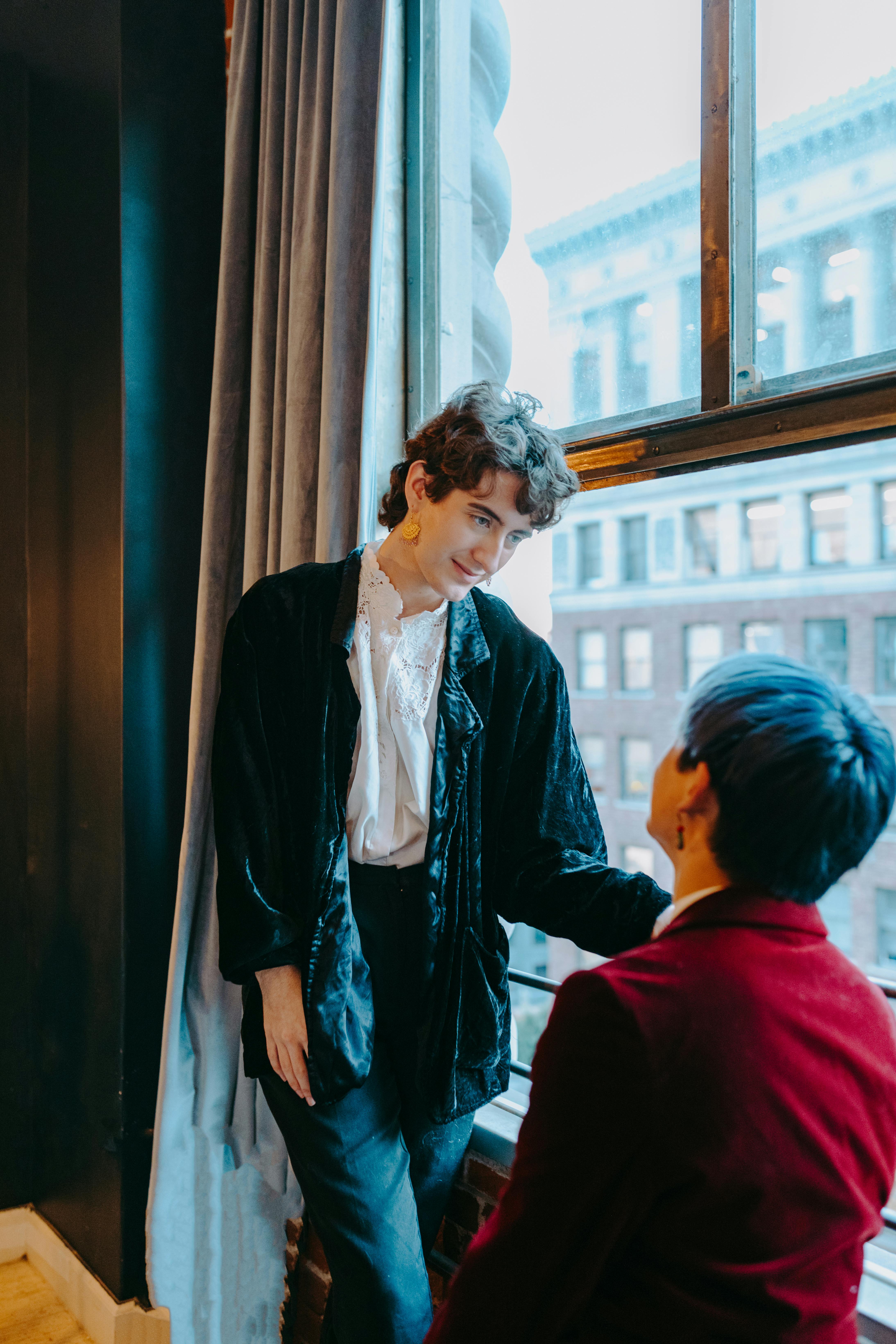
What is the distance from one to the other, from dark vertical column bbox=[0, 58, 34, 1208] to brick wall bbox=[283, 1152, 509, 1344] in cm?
79

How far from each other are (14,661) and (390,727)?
4.49 ft

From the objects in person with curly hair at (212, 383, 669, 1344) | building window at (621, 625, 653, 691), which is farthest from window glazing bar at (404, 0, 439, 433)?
building window at (621, 625, 653, 691)

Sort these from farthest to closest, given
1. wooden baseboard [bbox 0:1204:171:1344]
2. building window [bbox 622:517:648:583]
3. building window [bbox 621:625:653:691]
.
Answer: building window [bbox 621:625:653:691], building window [bbox 622:517:648:583], wooden baseboard [bbox 0:1204:171:1344]

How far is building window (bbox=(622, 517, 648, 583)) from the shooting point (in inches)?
96.3

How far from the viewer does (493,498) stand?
1.17 m

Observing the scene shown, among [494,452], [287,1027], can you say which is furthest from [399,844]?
[494,452]

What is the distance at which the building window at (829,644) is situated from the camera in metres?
1.54

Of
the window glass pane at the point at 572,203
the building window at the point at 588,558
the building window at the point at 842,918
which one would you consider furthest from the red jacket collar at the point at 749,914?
the building window at the point at 588,558

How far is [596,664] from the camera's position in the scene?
8711 mm

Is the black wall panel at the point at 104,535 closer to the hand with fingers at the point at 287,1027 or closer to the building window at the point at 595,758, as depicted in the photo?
the hand with fingers at the point at 287,1027

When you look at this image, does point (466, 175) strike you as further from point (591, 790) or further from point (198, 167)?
point (591, 790)

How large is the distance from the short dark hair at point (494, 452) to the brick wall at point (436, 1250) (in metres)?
1.05

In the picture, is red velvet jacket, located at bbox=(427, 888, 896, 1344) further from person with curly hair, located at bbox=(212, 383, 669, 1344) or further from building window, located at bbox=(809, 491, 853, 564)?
building window, located at bbox=(809, 491, 853, 564)

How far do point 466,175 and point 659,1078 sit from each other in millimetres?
1721
